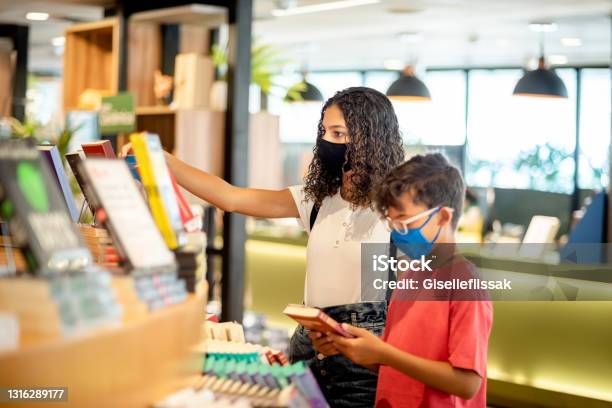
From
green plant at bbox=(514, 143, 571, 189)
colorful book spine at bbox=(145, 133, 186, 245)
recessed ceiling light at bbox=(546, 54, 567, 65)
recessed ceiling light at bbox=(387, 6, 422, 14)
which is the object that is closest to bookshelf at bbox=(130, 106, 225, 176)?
recessed ceiling light at bbox=(387, 6, 422, 14)

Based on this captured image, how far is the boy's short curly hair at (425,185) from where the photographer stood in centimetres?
214

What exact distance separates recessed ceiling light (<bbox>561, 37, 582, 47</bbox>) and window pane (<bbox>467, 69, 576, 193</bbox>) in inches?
75.4

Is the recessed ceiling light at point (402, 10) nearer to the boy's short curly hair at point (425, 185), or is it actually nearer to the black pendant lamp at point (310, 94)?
the black pendant lamp at point (310, 94)

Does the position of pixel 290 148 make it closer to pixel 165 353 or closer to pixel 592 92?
pixel 592 92

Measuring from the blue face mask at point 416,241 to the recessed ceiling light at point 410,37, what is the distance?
7928 millimetres

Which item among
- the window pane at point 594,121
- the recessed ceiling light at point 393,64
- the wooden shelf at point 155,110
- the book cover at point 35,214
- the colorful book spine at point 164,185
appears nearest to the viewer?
the book cover at point 35,214

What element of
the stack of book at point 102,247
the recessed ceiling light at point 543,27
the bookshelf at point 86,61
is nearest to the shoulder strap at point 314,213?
the stack of book at point 102,247

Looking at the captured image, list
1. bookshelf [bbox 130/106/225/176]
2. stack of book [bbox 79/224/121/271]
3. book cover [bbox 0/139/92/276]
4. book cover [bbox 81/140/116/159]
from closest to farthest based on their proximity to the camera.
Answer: book cover [bbox 0/139/92/276] → stack of book [bbox 79/224/121/271] → book cover [bbox 81/140/116/159] → bookshelf [bbox 130/106/225/176]

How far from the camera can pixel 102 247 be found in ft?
5.98

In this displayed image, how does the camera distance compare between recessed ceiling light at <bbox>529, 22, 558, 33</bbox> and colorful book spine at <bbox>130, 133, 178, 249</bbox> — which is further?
recessed ceiling light at <bbox>529, 22, 558, 33</bbox>

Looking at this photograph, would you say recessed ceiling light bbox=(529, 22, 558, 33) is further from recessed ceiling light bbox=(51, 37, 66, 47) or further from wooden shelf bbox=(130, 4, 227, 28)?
recessed ceiling light bbox=(51, 37, 66, 47)

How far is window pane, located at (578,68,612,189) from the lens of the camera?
12445 mm

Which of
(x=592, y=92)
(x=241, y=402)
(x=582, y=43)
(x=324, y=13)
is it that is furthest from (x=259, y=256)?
(x=592, y=92)

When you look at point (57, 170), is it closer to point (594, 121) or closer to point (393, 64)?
point (594, 121)
